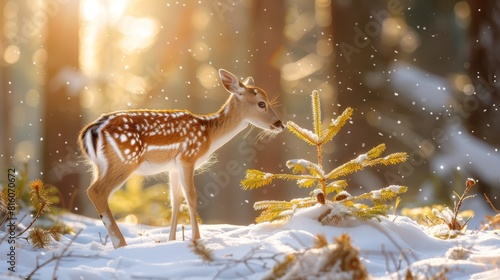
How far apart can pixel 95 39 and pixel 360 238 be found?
33.0 ft

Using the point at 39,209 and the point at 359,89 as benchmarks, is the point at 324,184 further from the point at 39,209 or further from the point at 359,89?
the point at 359,89

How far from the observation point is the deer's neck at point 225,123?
5.43 m

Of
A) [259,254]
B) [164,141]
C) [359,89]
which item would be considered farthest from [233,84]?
[359,89]

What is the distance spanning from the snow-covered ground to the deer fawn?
1.47 feet

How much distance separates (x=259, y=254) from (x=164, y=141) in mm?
1707

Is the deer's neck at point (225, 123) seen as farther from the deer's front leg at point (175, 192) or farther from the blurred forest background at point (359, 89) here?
the blurred forest background at point (359, 89)

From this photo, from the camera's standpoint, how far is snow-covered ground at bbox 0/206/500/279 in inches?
123

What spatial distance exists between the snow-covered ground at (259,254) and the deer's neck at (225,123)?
833 millimetres

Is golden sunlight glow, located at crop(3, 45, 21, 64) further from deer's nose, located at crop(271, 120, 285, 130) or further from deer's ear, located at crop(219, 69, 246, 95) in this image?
deer's nose, located at crop(271, 120, 285, 130)

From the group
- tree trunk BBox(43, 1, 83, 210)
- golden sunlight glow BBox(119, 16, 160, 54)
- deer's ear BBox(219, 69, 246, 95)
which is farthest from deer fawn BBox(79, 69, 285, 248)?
golden sunlight glow BBox(119, 16, 160, 54)

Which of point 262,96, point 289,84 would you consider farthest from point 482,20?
point 262,96

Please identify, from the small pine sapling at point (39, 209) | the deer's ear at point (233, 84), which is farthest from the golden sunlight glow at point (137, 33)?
the small pine sapling at point (39, 209)

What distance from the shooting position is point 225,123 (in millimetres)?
5504

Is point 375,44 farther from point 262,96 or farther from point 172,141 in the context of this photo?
point 172,141
